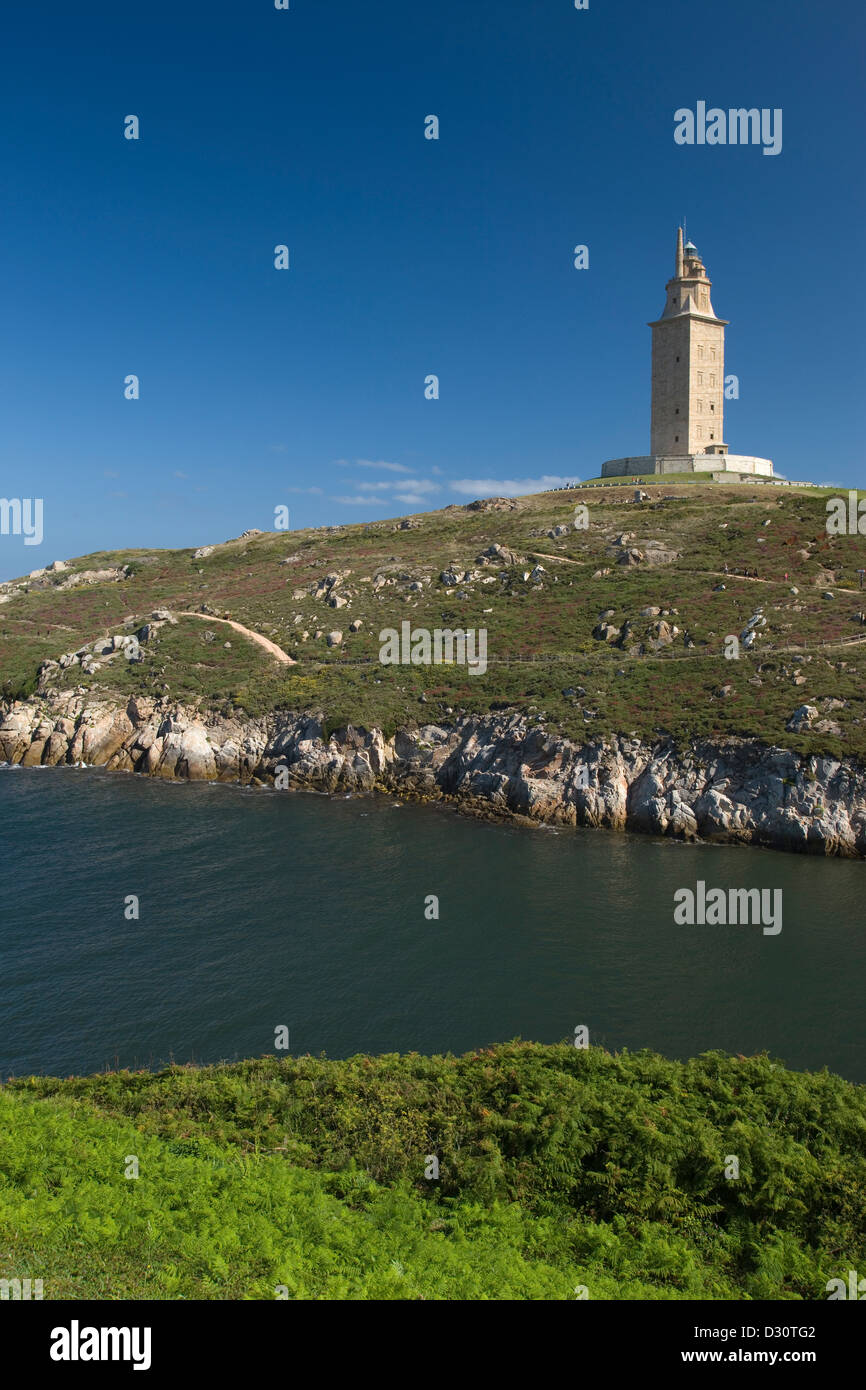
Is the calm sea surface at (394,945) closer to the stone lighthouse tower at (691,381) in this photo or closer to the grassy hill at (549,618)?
the grassy hill at (549,618)

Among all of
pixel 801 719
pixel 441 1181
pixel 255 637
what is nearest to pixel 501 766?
pixel 801 719

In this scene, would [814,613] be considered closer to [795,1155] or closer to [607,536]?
[607,536]

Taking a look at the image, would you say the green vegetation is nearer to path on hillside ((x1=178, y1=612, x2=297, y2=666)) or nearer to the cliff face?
the cliff face

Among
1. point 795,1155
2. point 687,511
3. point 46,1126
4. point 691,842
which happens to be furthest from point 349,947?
point 687,511

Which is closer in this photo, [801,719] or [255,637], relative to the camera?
[801,719]

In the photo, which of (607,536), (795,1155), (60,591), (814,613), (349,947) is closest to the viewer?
(795,1155)

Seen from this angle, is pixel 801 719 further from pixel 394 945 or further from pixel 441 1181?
pixel 441 1181
